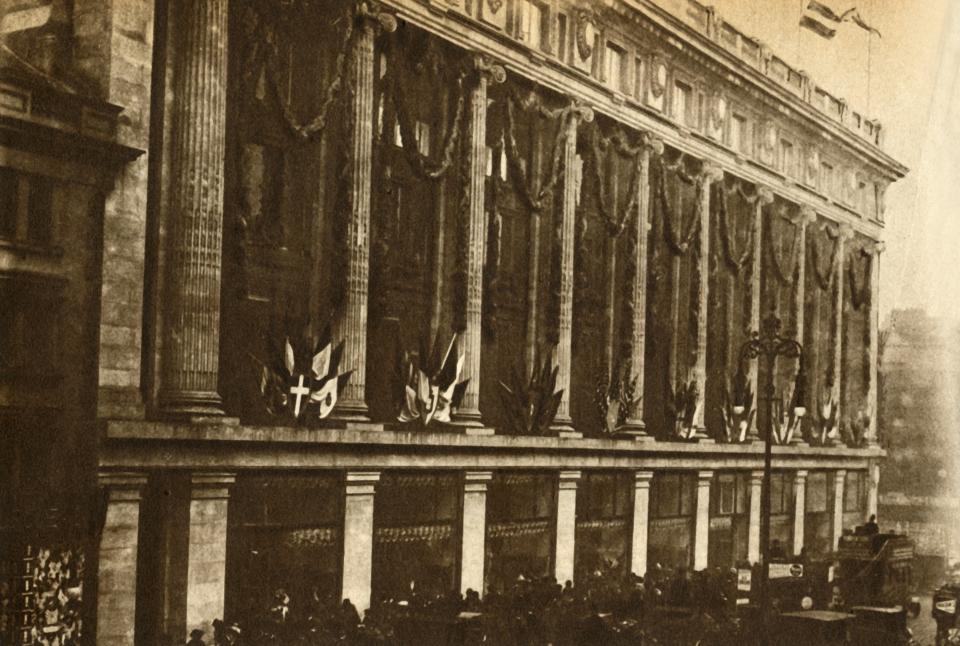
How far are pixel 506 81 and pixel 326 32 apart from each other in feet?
14.9

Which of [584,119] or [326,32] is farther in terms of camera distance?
A: [584,119]

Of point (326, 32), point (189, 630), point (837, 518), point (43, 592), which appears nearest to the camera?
point (43, 592)

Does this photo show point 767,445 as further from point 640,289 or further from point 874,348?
point 874,348

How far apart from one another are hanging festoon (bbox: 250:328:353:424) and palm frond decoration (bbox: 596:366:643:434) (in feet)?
24.6

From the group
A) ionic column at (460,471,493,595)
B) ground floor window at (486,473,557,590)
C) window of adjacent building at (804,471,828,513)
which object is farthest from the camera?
window of adjacent building at (804,471,828,513)

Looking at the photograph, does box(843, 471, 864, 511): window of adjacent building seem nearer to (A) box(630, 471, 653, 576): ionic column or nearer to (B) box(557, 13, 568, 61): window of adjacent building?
(A) box(630, 471, 653, 576): ionic column

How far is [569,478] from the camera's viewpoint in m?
24.5

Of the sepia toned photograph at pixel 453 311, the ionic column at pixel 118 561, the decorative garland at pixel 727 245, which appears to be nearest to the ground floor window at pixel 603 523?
the sepia toned photograph at pixel 453 311

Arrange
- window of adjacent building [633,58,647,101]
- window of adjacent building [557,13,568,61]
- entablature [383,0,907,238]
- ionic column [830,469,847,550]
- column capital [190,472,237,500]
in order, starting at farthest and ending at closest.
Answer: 1. ionic column [830,469,847,550]
2. window of adjacent building [633,58,647,101]
3. window of adjacent building [557,13,568,61]
4. entablature [383,0,907,238]
5. column capital [190,472,237,500]

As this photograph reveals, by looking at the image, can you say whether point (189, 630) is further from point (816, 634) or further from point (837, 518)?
point (837, 518)

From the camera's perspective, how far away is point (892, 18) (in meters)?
21.6

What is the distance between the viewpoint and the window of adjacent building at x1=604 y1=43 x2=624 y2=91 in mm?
25141

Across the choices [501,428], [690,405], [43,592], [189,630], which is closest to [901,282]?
[690,405]

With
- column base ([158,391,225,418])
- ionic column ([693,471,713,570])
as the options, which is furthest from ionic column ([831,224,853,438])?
column base ([158,391,225,418])
